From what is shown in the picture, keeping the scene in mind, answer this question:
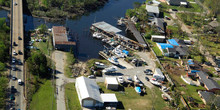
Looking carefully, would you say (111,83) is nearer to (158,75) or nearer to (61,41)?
(158,75)

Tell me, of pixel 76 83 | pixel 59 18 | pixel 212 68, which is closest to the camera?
pixel 76 83

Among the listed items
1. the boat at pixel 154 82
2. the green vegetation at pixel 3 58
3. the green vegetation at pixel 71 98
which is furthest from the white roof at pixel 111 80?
the green vegetation at pixel 3 58

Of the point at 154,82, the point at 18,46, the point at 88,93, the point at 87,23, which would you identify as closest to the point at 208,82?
the point at 154,82

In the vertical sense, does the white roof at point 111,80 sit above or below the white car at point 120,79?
above

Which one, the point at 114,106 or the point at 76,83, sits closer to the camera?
the point at 114,106

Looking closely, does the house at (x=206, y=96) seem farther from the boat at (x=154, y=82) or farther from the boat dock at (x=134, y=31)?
the boat dock at (x=134, y=31)

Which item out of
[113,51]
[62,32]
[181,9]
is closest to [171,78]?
[113,51]

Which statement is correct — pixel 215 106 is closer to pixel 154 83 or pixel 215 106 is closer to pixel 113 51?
pixel 154 83
